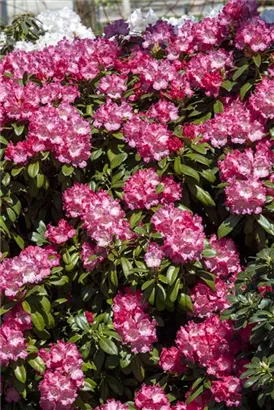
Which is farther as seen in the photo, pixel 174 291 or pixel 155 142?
pixel 155 142

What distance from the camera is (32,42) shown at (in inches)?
182

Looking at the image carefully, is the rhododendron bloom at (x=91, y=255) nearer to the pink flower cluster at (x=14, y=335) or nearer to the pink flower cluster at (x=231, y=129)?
the pink flower cluster at (x=14, y=335)

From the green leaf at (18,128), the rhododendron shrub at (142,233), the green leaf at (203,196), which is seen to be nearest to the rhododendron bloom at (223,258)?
the rhododendron shrub at (142,233)

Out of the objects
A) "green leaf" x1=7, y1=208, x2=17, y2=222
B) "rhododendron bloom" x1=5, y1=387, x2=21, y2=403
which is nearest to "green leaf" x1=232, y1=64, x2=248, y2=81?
"green leaf" x1=7, y1=208, x2=17, y2=222

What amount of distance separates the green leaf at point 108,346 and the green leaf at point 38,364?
0.66 feet

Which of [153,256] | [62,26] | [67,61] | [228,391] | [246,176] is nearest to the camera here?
[228,391]

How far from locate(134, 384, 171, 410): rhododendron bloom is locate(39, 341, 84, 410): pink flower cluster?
7.4 inches

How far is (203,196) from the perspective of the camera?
283 centimetres

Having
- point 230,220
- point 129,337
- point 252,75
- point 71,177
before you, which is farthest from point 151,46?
point 129,337

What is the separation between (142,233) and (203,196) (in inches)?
10.8

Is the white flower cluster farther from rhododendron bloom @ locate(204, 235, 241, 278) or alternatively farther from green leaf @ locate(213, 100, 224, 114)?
rhododendron bloom @ locate(204, 235, 241, 278)

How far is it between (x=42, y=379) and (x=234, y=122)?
105 centimetres

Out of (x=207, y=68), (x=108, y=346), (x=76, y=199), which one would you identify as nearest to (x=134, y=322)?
(x=108, y=346)

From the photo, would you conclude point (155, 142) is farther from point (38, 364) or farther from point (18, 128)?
point (38, 364)
